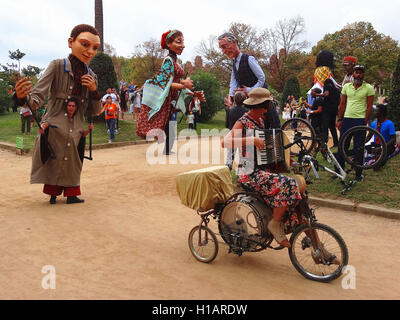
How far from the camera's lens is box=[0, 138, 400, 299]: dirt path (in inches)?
134

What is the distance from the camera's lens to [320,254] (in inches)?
140

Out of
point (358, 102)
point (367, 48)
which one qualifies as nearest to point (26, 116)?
point (358, 102)

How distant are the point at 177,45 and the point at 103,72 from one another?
8844 millimetres

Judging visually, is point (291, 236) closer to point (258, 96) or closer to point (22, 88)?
point (258, 96)

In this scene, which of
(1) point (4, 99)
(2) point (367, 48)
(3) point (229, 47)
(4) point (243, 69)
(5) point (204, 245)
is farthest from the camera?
(2) point (367, 48)

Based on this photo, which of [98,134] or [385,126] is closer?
[385,126]

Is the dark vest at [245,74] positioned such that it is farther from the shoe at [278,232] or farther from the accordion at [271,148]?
the shoe at [278,232]

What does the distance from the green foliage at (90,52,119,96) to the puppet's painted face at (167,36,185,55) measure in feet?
28.0

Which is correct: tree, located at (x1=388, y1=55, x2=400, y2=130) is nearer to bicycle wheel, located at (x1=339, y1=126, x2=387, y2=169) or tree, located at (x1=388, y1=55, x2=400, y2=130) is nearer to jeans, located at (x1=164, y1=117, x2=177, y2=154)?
bicycle wheel, located at (x1=339, y1=126, x2=387, y2=169)

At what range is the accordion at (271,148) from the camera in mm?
3699
